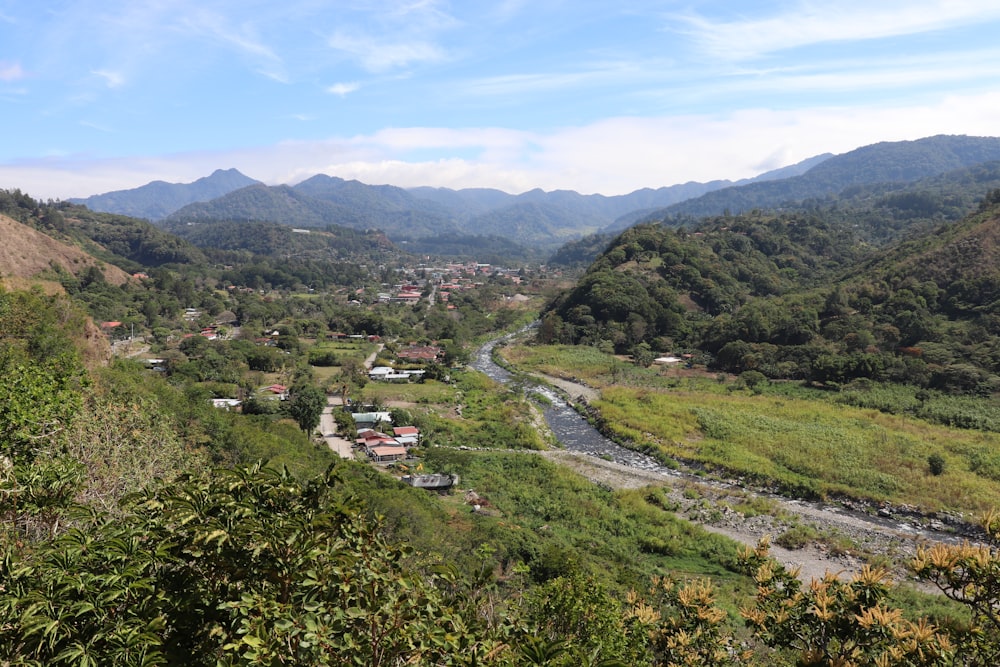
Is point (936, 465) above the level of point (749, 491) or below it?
above

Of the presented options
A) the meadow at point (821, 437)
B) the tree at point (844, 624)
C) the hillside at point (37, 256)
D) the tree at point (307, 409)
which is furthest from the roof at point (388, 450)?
the hillside at point (37, 256)

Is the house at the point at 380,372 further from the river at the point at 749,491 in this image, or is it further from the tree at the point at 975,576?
the tree at the point at 975,576

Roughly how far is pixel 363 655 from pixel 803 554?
17.9 m

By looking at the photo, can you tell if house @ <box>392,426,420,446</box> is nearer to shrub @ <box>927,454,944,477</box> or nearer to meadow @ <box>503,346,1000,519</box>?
meadow @ <box>503,346,1000,519</box>

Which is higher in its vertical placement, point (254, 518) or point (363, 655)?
point (254, 518)

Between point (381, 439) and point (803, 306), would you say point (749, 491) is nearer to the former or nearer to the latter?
point (381, 439)

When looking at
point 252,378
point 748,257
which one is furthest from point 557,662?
point 748,257

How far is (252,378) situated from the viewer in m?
33.7

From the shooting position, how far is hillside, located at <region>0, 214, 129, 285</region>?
150 feet

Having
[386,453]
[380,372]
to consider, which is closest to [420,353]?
[380,372]

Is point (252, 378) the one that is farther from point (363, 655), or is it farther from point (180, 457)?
point (363, 655)

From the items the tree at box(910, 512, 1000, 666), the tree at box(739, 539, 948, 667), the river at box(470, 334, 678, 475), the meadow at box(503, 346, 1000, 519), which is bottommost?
the river at box(470, 334, 678, 475)

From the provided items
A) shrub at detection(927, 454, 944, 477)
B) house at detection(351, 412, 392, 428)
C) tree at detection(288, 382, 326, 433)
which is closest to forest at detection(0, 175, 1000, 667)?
tree at detection(288, 382, 326, 433)

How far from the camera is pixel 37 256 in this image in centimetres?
4953
